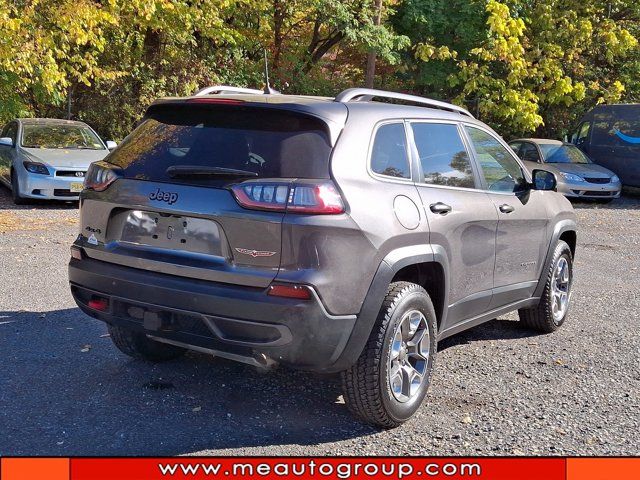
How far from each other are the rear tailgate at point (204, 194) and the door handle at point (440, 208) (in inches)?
34.5

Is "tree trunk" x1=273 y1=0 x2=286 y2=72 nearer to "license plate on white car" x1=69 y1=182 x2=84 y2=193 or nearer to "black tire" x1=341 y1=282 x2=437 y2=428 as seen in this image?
"license plate on white car" x1=69 y1=182 x2=84 y2=193

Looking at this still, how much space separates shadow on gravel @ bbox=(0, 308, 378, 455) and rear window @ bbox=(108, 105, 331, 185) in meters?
1.31

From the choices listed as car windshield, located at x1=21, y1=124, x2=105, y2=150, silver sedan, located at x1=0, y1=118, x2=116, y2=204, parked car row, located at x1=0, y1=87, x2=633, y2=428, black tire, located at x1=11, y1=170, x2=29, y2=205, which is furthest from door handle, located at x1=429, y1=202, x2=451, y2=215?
car windshield, located at x1=21, y1=124, x2=105, y2=150

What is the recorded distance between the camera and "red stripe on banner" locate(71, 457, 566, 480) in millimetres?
3463

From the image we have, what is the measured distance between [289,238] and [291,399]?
1.32m

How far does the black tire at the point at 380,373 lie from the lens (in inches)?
151

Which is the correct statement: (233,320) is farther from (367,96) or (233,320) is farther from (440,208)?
(367,96)

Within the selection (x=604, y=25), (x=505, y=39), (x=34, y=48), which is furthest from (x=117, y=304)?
(x=604, y=25)

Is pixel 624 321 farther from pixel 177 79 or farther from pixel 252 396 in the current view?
pixel 177 79

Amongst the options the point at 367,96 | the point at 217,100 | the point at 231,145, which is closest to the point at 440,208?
Answer: the point at 367,96

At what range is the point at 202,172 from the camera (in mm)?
3742

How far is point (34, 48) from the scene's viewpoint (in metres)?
12.9

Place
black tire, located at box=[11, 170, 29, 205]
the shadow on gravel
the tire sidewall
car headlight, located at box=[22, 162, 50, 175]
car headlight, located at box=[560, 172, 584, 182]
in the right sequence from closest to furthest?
the shadow on gravel, the tire sidewall, car headlight, located at box=[22, 162, 50, 175], black tire, located at box=[11, 170, 29, 205], car headlight, located at box=[560, 172, 584, 182]

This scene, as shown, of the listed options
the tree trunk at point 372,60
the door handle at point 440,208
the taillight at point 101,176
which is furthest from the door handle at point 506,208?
the tree trunk at point 372,60
